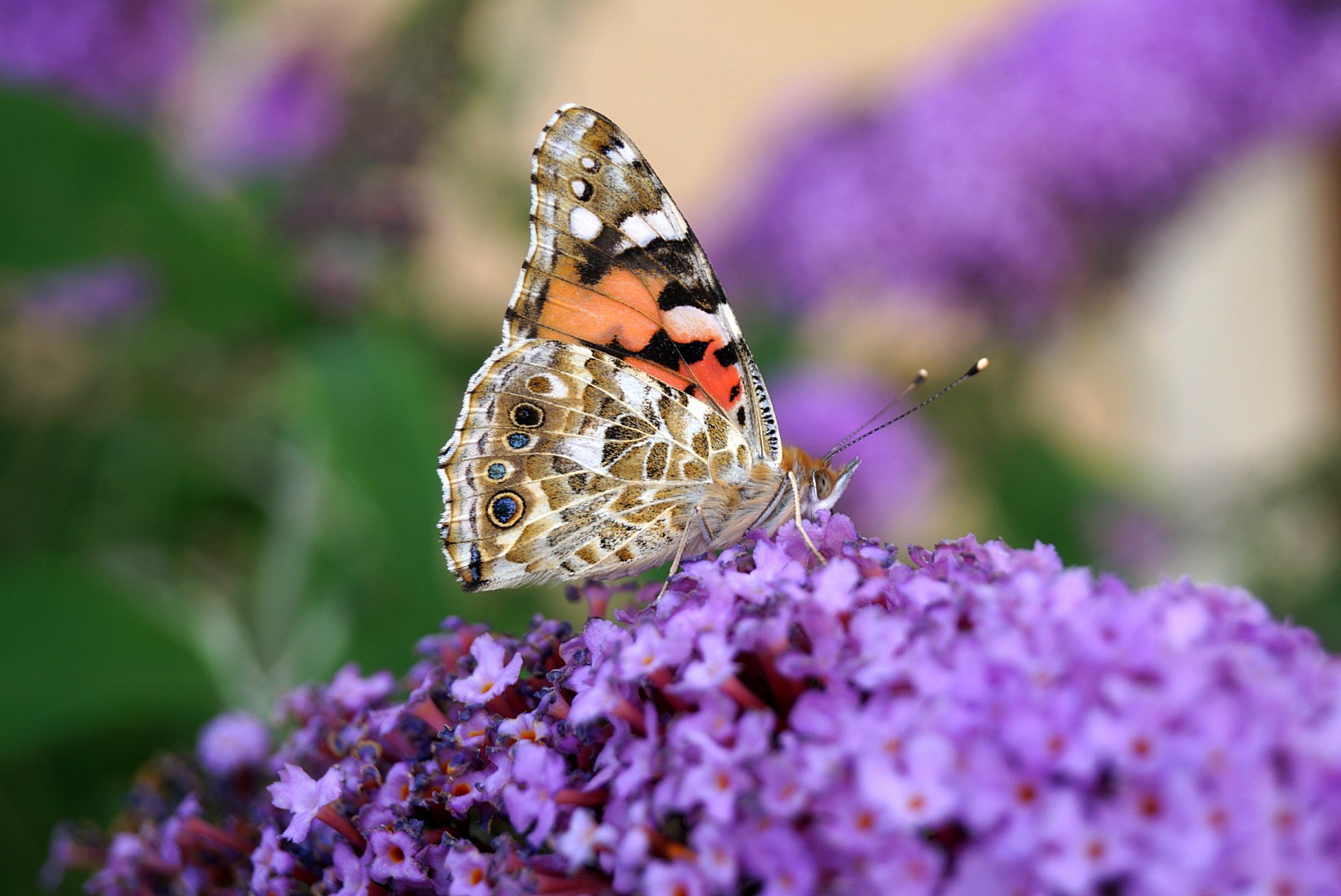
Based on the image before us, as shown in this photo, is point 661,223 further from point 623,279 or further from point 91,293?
point 91,293

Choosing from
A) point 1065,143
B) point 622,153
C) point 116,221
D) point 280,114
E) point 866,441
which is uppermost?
point 1065,143

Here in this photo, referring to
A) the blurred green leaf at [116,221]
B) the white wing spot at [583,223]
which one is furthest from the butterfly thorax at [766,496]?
the blurred green leaf at [116,221]

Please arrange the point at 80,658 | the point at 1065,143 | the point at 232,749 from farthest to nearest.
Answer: the point at 1065,143 → the point at 80,658 → the point at 232,749

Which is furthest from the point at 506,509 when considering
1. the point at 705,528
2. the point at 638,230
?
the point at 638,230

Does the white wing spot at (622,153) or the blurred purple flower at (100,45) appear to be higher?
the blurred purple flower at (100,45)

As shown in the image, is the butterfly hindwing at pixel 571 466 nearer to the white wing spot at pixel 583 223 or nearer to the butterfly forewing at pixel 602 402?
the butterfly forewing at pixel 602 402

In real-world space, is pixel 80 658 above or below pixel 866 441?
below
